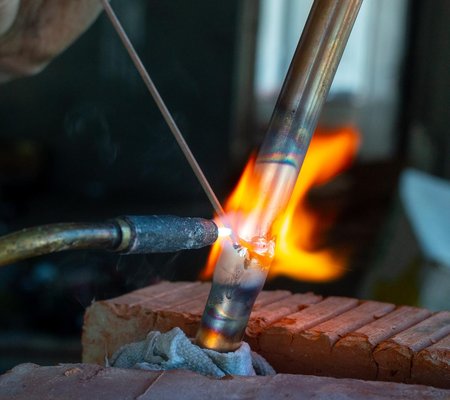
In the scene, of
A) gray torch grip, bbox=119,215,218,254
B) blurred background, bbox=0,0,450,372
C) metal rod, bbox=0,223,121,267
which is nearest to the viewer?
metal rod, bbox=0,223,121,267

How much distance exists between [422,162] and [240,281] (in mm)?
6159

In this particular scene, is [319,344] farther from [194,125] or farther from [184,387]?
[194,125]

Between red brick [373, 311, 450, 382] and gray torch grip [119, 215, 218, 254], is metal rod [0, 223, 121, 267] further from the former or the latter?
red brick [373, 311, 450, 382]

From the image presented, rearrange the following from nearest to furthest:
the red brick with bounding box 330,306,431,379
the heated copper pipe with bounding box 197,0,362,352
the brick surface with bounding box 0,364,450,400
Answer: the brick surface with bounding box 0,364,450,400 → the heated copper pipe with bounding box 197,0,362,352 → the red brick with bounding box 330,306,431,379

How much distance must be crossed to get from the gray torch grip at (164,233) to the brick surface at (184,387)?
0.82 feet

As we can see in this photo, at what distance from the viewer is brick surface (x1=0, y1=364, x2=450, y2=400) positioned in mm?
1539

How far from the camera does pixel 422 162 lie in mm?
7602

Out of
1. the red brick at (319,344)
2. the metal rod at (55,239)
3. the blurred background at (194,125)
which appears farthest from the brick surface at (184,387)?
the blurred background at (194,125)

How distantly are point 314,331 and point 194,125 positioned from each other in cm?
515

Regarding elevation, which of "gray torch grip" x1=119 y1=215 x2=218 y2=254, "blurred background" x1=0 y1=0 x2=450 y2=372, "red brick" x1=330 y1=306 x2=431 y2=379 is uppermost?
"gray torch grip" x1=119 y1=215 x2=218 y2=254

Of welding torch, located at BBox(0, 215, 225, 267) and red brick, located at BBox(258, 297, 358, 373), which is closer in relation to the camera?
welding torch, located at BBox(0, 215, 225, 267)

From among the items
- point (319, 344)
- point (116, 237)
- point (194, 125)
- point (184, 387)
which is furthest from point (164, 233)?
point (194, 125)

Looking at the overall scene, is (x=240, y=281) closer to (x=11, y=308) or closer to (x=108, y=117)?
(x=11, y=308)

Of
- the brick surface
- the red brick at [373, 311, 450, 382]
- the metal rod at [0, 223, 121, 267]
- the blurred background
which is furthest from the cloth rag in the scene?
the blurred background
